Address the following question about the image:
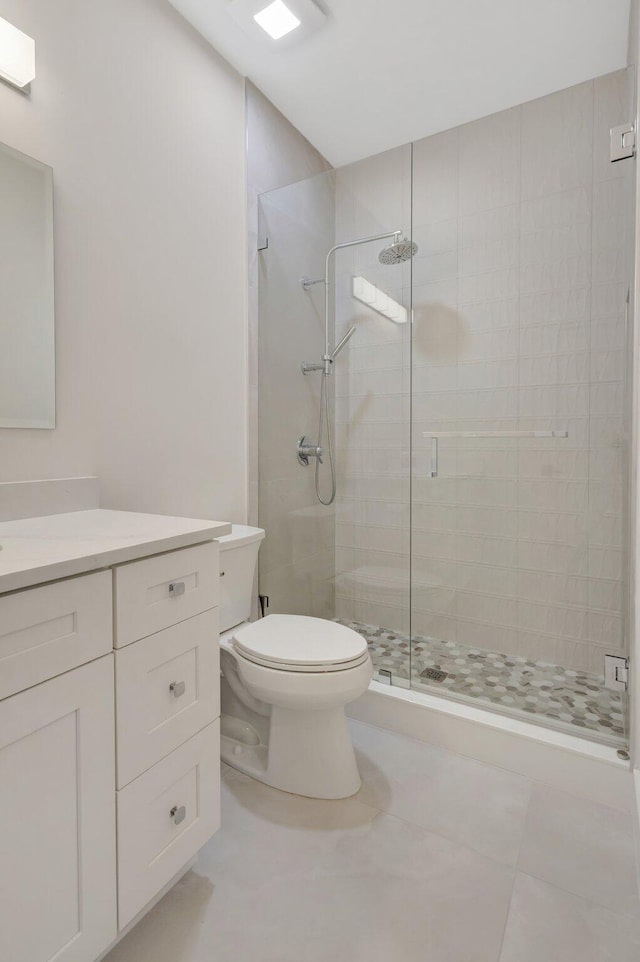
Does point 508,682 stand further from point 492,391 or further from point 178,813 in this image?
point 178,813

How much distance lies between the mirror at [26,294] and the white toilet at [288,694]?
2.33 feet

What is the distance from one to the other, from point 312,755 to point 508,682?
876 mm

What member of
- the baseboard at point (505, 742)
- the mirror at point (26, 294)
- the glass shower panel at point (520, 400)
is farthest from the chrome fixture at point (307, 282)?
the baseboard at point (505, 742)

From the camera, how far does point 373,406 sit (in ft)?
7.29

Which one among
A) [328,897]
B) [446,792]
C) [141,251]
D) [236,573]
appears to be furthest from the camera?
[236,573]

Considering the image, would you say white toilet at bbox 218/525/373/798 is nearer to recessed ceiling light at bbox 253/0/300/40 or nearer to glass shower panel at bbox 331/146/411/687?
glass shower panel at bbox 331/146/411/687

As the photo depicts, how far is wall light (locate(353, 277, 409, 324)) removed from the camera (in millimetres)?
2152

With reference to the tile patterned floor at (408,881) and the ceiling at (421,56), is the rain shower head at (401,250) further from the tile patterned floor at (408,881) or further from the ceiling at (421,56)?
the tile patterned floor at (408,881)

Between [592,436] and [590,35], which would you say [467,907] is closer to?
[592,436]

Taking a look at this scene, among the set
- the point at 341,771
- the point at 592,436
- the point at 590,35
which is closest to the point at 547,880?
the point at 341,771

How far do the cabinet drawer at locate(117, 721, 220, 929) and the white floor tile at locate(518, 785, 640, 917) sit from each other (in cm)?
81

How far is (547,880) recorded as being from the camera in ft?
3.90

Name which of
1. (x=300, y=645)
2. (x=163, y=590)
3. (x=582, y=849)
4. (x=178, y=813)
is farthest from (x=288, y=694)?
(x=582, y=849)

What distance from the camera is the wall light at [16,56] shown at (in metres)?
1.21
